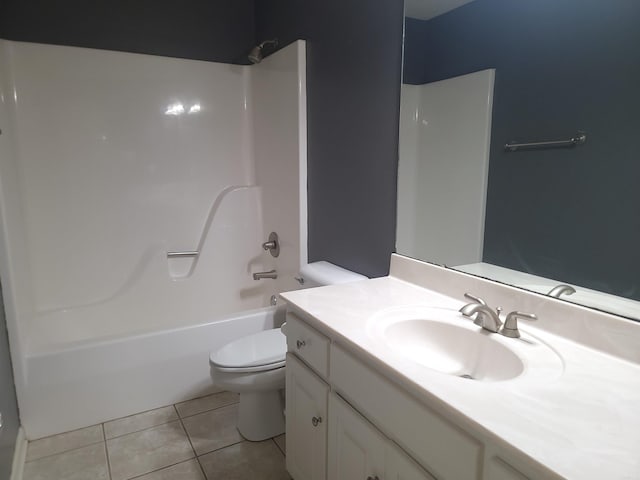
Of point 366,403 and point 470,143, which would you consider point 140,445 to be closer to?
point 366,403

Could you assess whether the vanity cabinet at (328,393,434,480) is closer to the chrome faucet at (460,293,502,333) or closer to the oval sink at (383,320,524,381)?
the oval sink at (383,320,524,381)

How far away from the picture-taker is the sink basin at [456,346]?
0.97m

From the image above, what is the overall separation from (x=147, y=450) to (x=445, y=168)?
1747 millimetres

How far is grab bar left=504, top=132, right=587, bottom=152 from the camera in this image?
3.41 feet

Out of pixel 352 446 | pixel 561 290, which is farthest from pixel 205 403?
pixel 561 290

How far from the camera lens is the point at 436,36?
4.83 feet

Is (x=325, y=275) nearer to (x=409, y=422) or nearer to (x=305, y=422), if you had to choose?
(x=305, y=422)

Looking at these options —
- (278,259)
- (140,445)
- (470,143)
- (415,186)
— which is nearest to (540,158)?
(470,143)

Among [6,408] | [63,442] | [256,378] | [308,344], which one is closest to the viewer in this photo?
[308,344]

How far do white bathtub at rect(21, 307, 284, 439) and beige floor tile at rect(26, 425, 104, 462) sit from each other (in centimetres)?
3

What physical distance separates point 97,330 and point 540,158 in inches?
99.7

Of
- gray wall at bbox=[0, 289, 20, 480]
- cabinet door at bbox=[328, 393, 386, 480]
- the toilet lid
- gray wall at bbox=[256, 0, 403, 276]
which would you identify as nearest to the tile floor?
gray wall at bbox=[0, 289, 20, 480]

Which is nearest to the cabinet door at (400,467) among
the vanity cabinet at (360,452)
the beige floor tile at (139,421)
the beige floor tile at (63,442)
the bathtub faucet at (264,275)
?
the vanity cabinet at (360,452)

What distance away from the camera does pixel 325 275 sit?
1.92 metres
